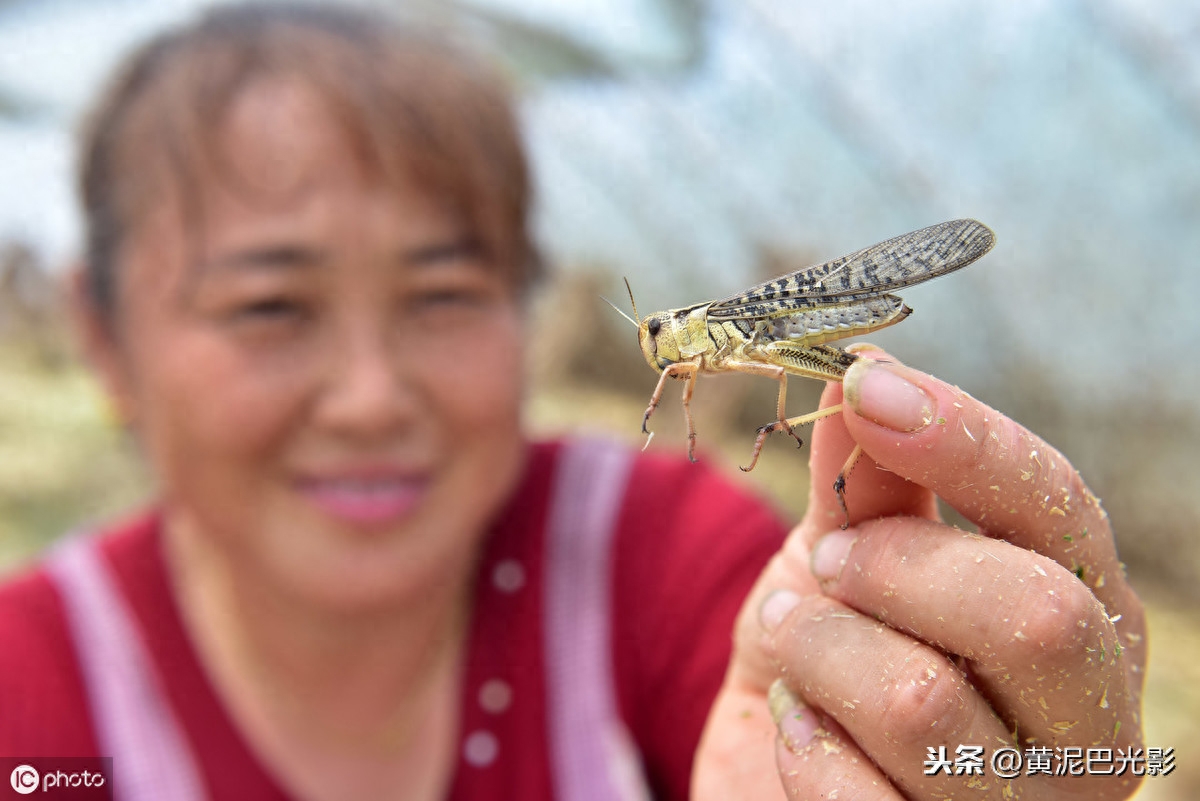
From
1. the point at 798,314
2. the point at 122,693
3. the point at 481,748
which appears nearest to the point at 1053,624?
the point at 798,314

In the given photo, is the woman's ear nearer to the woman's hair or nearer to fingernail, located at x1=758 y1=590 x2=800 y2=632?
the woman's hair

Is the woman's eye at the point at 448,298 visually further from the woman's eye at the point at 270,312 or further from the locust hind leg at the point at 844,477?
the locust hind leg at the point at 844,477

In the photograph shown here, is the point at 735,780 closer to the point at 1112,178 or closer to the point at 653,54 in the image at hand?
the point at 1112,178

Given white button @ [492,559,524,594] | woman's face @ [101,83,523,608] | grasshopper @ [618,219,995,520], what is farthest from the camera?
white button @ [492,559,524,594]

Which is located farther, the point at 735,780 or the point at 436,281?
the point at 436,281

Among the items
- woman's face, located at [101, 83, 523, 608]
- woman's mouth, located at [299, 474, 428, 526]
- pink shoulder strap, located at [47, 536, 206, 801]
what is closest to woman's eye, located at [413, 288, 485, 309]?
woman's face, located at [101, 83, 523, 608]

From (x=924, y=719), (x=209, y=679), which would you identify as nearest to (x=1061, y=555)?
(x=924, y=719)
